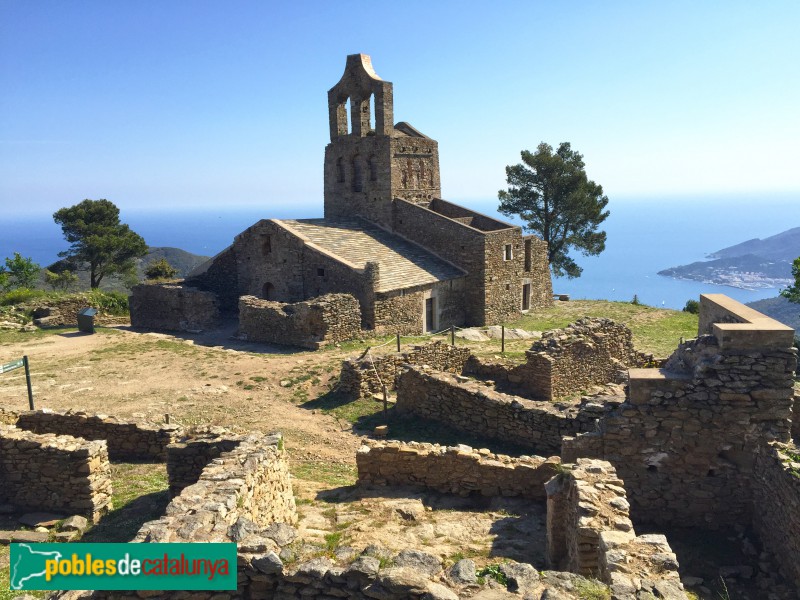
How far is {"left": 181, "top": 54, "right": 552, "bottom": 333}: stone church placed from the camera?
86.8ft

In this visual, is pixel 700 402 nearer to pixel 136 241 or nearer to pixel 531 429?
pixel 531 429

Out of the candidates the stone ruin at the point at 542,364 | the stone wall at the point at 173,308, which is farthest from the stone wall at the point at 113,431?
the stone wall at the point at 173,308

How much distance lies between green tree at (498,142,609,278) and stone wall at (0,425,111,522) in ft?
124

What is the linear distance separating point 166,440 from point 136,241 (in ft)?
129

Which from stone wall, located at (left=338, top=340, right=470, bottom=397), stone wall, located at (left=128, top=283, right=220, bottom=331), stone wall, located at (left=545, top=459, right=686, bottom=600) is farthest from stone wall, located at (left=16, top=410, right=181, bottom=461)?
stone wall, located at (left=128, top=283, right=220, bottom=331)

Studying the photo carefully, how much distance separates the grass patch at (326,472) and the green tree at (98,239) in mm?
38781

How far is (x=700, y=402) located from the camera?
319 inches

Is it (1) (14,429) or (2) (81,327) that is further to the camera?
(2) (81,327)

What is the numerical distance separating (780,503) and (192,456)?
27.4 feet

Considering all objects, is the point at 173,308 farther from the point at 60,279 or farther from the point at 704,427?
the point at 704,427

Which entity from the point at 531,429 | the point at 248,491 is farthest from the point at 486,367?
the point at 248,491

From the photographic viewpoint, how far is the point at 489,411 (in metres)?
12.1

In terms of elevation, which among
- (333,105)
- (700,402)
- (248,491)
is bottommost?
(248,491)

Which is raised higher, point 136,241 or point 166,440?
point 136,241
